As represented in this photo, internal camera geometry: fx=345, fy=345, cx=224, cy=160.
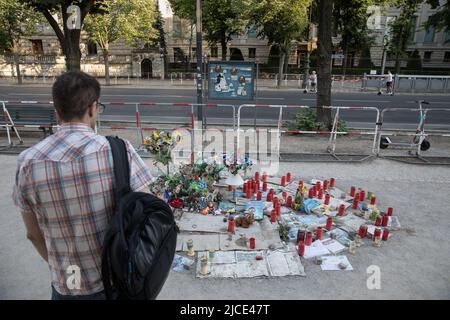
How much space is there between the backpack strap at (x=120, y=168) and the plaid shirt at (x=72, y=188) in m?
0.03

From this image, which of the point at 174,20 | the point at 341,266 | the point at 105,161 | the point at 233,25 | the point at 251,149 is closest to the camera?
the point at 105,161

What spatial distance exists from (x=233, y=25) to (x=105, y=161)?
3289 centimetres

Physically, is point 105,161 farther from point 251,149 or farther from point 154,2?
point 154,2

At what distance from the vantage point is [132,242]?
1800 millimetres

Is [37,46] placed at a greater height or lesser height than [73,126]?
greater

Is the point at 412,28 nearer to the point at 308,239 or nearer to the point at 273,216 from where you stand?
the point at 273,216

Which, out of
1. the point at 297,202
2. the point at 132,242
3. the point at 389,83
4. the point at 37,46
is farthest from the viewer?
the point at 37,46

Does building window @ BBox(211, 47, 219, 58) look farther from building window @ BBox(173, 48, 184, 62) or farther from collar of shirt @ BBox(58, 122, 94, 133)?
collar of shirt @ BBox(58, 122, 94, 133)

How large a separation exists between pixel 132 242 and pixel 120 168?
1.32 ft

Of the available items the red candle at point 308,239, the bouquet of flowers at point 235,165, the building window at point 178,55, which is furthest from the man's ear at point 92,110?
the building window at point 178,55

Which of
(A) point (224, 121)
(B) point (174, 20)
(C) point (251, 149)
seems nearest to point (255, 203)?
(C) point (251, 149)

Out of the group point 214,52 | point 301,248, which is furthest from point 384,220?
point 214,52

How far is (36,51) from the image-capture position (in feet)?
143

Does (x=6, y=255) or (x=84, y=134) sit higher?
(x=84, y=134)
